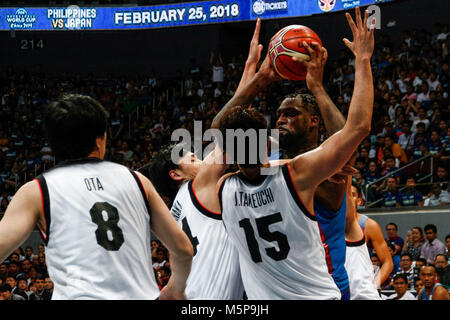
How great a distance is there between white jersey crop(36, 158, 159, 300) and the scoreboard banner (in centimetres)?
1472

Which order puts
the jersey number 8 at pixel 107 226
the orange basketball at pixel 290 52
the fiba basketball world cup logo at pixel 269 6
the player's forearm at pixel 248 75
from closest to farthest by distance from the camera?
the jersey number 8 at pixel 107 226 < the orange basketball at pixel 290 52 < the player's forearm at pixel 248 75 < the fiba basketball world cup logo at pixel 269 6

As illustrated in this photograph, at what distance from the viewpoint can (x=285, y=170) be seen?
3229mm

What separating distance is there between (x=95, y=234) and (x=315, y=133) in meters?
1.66

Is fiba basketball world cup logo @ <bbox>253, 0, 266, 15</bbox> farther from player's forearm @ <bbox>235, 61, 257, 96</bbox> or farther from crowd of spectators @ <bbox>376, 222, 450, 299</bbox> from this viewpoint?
player's forearm @ <bbox>235, 61, 257, 96</bbox>

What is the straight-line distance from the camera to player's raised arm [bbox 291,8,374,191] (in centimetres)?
306

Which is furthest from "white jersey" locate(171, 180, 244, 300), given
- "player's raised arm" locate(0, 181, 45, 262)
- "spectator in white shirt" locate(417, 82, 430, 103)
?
"spectator in white shirt" locate(417, 82, 430, 103)

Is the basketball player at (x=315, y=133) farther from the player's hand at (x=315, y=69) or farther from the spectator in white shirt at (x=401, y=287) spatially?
the spectator in white shirt at (x=401, y=287)

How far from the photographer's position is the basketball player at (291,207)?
309cm

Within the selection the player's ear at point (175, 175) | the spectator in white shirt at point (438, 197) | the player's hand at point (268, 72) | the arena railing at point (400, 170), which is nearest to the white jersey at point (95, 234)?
the player's hand at point (268, 72)

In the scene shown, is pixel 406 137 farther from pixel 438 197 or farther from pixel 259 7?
pixel 259 7

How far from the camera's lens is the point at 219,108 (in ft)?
57.8

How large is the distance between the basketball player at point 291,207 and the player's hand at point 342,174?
0.89 ft

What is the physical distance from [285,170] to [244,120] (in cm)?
32

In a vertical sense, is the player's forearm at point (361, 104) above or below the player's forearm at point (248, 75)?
below
